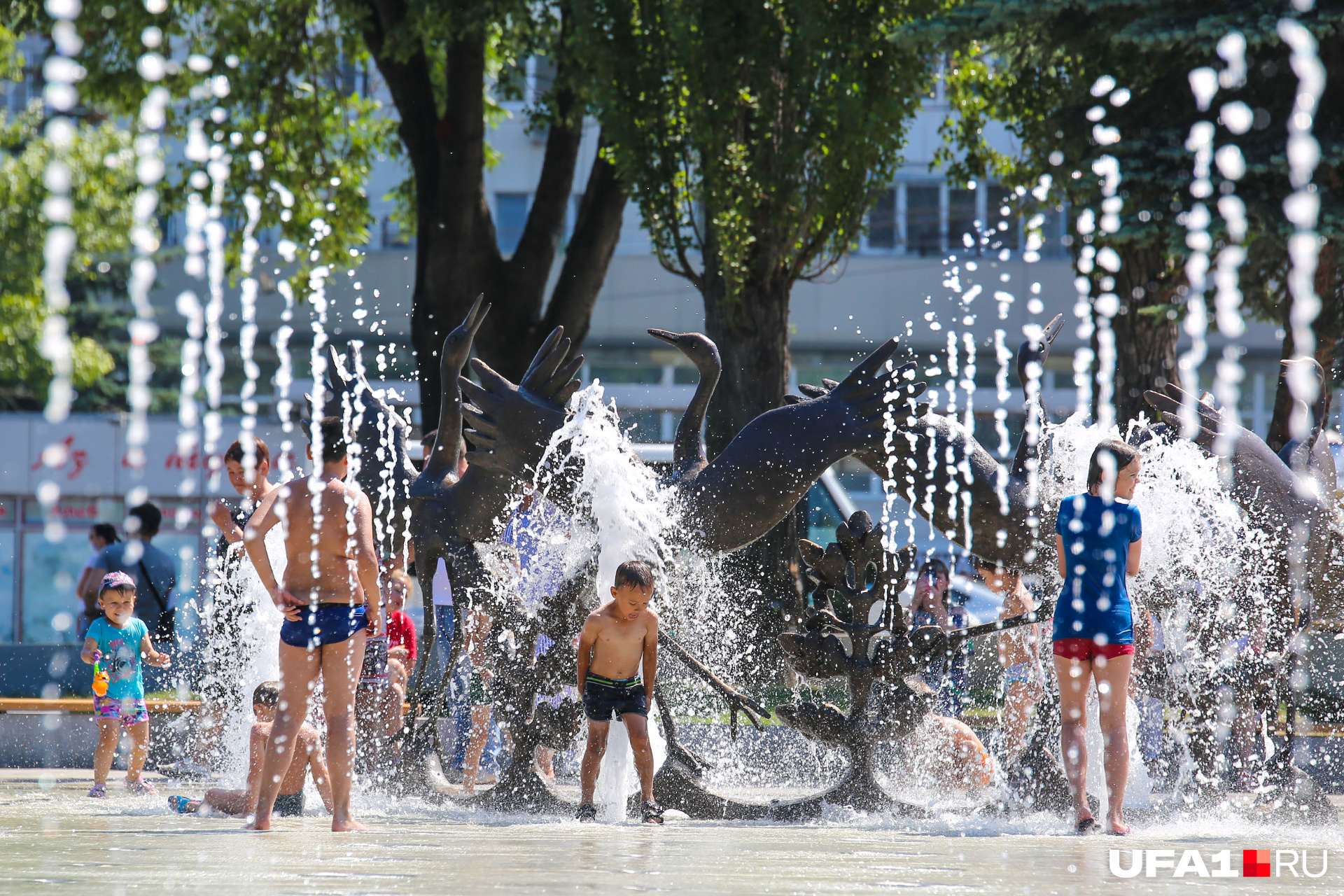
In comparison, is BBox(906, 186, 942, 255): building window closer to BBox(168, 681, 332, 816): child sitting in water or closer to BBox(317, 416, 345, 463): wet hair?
BBox(168, 681, 332, 816): child sitting in water

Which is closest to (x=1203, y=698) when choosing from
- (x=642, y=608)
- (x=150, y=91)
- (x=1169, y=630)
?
(x=1169, y=630)

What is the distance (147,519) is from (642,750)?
697 cm

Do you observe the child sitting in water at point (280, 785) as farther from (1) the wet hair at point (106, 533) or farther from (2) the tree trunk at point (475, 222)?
(2) the tree trunk at point (475, 222)

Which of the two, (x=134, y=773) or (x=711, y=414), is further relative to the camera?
(x=711, y=414)

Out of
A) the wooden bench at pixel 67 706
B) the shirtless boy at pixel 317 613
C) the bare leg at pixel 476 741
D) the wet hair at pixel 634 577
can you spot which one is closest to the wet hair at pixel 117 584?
the wooden bench at pixel 67 706

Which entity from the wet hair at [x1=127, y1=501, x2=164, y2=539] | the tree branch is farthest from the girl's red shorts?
the tree branch

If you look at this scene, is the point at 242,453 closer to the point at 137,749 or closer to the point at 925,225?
the point at 137,749

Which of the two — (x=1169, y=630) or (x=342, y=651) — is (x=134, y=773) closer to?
(x=342, y=651)

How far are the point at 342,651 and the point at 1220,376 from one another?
24.4 meters

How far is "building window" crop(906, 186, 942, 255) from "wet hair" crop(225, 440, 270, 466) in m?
21.5

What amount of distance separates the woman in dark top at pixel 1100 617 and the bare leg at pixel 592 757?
75.6 inches

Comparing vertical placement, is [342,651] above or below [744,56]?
below

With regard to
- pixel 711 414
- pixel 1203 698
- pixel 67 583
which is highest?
pixel 711 414

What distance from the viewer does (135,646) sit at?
322 inches
